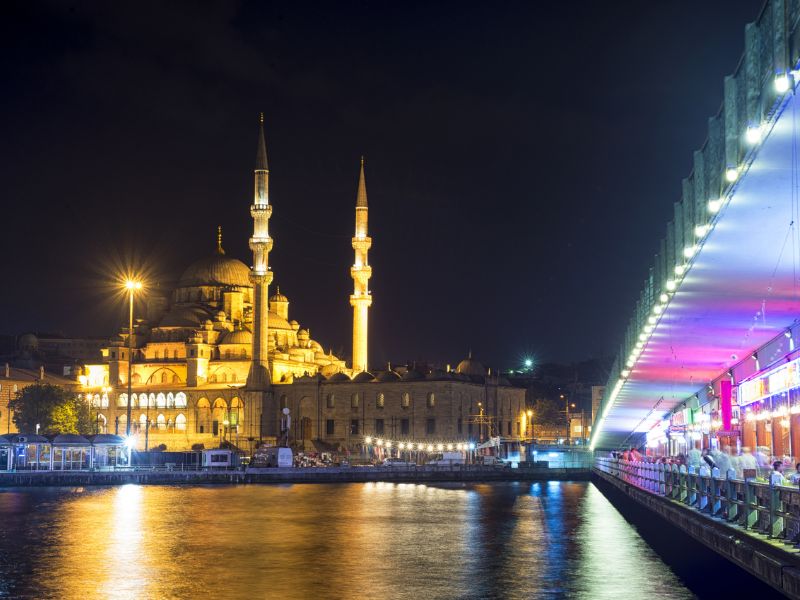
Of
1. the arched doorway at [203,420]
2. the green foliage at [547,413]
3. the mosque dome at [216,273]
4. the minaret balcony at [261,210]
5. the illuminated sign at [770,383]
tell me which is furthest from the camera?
the green foliage at [547,413]

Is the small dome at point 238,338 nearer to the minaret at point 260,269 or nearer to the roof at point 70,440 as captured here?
the minaret at point 260,269

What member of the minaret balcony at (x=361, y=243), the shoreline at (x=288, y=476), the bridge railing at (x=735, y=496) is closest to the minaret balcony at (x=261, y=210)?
the minaret balcony at (x=361, y=243)

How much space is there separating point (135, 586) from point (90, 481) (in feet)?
138

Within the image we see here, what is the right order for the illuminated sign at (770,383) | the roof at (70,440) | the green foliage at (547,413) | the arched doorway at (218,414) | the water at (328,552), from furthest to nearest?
1. the green foliage at (547,413)
2. the arched doorway at (218,414)
3. the roof at (70,440)
4. the illuminated sign at (770,383)
5. the water at (328,552)

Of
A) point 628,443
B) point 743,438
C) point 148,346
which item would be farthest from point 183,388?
point 743,438

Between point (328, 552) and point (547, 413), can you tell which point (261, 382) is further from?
point (328, 552)

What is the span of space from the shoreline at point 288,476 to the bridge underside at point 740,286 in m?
20.9

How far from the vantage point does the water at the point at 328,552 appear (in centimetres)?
1579

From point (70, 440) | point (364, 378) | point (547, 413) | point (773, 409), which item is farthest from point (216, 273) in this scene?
point (773, 409)

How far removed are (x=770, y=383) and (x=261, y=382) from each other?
2485 inches

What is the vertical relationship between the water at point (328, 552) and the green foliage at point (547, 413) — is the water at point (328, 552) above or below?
below

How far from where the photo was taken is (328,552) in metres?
20.7

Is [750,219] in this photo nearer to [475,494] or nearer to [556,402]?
[475,494]

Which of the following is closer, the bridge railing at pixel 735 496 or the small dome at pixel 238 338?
the bridge railing at pixel 735 496
